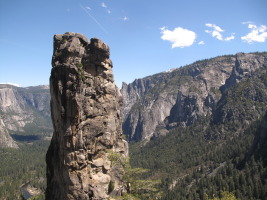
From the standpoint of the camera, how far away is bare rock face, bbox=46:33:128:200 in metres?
35.1

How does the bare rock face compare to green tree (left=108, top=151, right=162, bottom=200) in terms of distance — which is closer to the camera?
green tree (left=108, top=151, right=162, bottom=200)

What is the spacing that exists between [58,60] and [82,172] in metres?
17.0

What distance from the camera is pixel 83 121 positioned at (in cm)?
3650

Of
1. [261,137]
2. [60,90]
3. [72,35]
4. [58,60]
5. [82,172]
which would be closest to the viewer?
[82,172]

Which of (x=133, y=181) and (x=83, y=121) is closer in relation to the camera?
(x=133, y=181)

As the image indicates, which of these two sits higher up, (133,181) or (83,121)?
(83,121)

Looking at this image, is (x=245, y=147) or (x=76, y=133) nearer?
(x=76, y=133)

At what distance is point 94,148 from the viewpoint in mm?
36406

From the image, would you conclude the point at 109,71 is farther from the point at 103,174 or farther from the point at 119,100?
the point at 103,174

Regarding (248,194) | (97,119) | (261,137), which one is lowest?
(248,194)

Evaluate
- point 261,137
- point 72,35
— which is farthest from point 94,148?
point 261,137

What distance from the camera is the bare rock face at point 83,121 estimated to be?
35.1 metres

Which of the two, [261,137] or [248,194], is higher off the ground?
[261,137]

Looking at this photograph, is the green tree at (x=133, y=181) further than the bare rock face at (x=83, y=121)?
No
